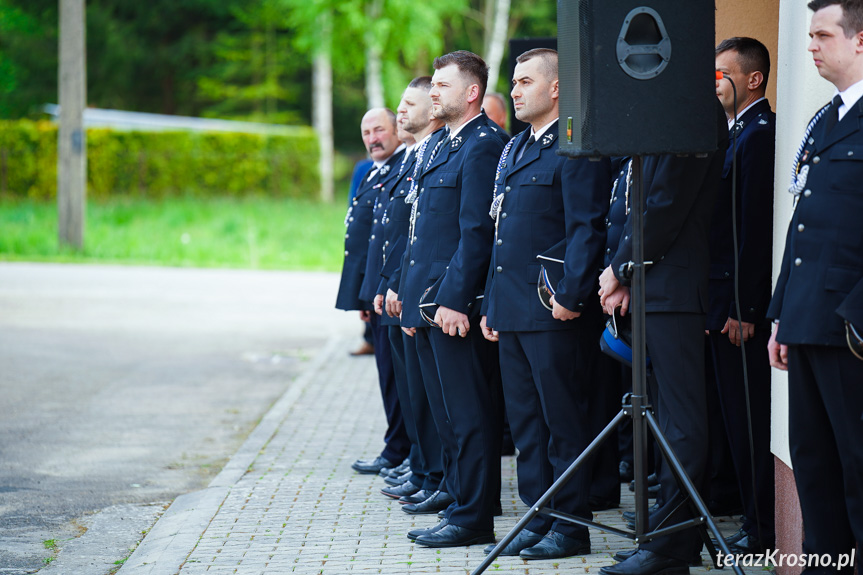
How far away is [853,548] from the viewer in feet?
12.8

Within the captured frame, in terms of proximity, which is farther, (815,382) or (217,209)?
(217,209)

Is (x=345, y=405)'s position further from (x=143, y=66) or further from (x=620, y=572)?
(x=143, y=66)

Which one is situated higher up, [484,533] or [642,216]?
[642,216]

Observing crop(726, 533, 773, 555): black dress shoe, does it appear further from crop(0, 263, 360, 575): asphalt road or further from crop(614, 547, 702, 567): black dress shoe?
crop(0, 263, 360, 575): asphalt road

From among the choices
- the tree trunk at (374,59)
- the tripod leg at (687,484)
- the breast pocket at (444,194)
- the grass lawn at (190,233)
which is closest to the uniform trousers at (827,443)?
the tripod leg at (687,484)

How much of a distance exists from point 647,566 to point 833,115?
1881 mm

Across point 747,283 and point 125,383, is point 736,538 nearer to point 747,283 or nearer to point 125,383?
point 747,283

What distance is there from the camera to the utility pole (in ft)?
63.9

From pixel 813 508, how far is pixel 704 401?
2.13 feet

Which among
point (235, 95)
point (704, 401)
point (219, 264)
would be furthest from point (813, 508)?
point (235, 95)

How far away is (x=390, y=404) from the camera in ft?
22.2

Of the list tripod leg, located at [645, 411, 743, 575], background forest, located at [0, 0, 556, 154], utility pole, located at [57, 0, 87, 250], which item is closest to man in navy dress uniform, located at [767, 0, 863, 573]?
tripod leg, located at [645, 411, 743, 575]

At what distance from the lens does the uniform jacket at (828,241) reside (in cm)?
347
